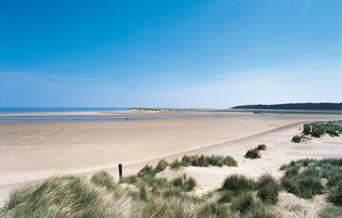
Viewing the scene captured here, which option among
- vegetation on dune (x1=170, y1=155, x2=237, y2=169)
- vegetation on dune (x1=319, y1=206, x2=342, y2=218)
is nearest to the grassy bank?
vegetation on dune (x1=319, y1=206, x2=342, y2=218)

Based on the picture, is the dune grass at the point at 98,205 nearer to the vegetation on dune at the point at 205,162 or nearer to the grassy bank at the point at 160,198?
the grassy bank at the point at 160,198

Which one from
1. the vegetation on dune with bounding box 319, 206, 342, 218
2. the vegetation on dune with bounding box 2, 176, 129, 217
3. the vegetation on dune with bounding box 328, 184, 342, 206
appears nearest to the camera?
the vegetation on dune with bounding box 2, 176, 129, 217

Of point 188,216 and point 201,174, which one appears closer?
point 188,216

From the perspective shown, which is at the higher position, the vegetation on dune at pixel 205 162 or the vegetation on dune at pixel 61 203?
the vegetation on dune at pixel 61 203

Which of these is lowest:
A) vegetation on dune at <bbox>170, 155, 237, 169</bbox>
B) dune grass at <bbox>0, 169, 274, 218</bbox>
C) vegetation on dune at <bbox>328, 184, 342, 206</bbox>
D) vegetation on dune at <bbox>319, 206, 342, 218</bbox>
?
vegetation on dune at <bbox>170, 155, 237, 169</bbox>

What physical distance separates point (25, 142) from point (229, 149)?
49.2 feet

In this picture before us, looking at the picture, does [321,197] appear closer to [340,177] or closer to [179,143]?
[340,177]

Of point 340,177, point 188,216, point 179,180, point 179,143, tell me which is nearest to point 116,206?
point 188,216

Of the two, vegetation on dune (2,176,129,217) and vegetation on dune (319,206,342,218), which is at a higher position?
vegetation on dune (2,176,129,217)

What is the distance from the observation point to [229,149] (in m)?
16.8

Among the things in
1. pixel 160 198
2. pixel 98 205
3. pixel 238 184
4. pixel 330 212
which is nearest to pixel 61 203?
pixel 98 205

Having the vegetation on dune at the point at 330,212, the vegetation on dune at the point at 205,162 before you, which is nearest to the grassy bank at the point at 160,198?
the vegetation on dune at the point at 330,212

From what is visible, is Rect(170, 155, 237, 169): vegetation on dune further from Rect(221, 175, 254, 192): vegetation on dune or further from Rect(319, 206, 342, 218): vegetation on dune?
Rect(319, 206, 342, 218): vegetation on dune

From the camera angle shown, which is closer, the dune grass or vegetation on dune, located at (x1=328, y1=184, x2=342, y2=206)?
the dune grass
